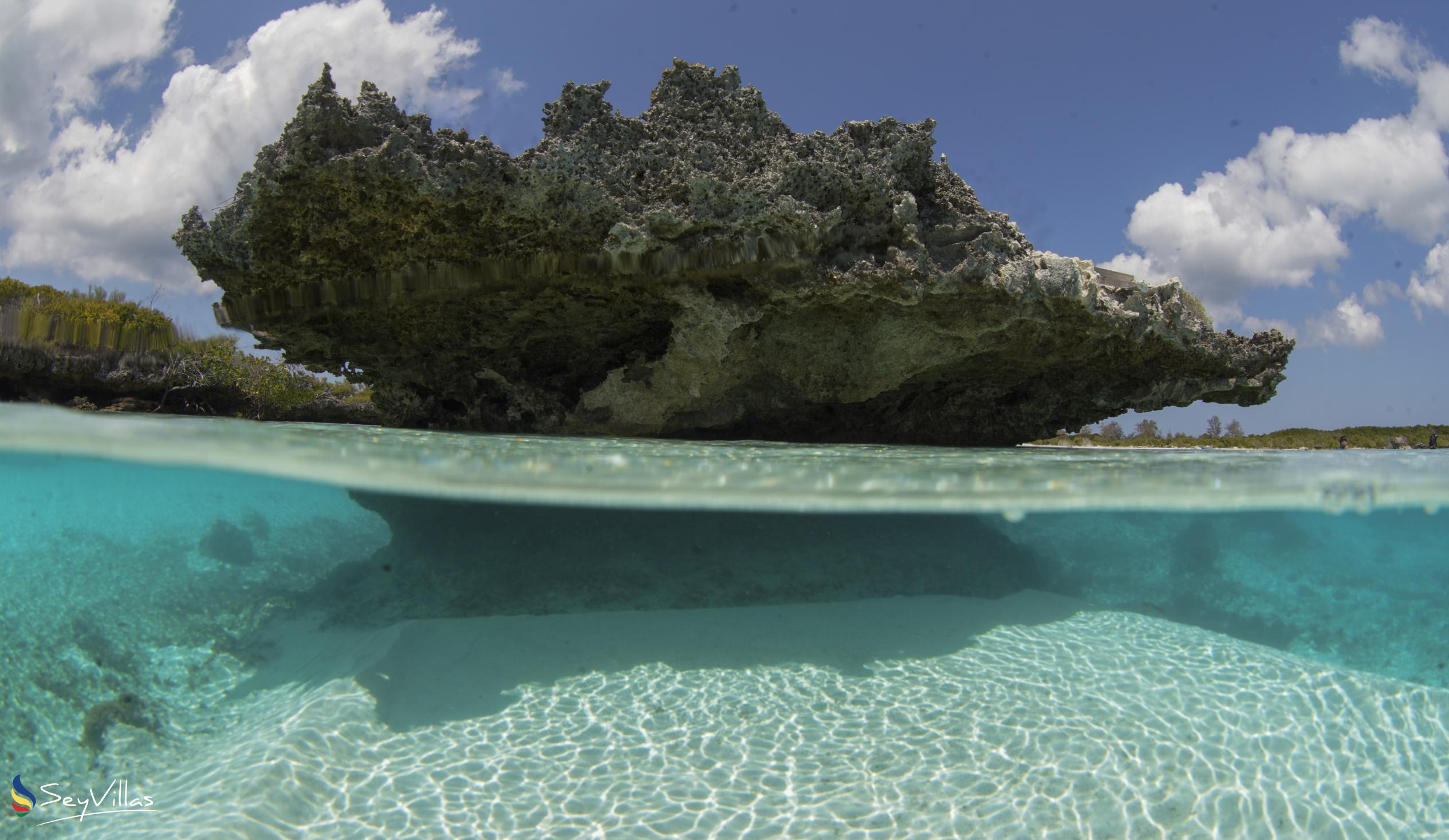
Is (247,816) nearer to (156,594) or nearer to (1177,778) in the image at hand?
(156,594)

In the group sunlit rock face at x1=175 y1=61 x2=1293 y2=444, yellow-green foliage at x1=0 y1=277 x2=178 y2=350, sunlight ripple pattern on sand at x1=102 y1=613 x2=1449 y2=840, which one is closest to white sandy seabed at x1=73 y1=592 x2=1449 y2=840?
sunlight ripple pattern on sand at x1=102 y1=613 x2=1449 y2=840

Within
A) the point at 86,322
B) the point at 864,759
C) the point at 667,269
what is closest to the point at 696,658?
the point at 864,759

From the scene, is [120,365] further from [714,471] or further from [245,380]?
[714,471]

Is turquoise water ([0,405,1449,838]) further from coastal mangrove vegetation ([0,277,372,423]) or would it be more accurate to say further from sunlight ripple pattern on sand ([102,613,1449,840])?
coastal mangrove vegetation ([0,277,372,423])

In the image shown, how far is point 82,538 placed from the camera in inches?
375

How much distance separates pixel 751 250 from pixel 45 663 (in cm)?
743

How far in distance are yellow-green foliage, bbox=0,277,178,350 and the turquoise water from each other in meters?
7.02

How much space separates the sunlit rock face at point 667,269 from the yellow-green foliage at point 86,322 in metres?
10.8

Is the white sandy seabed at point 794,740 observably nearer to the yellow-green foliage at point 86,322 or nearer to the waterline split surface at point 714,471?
the waterline split surface at point 714,471

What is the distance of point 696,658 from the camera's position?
19.0 feet

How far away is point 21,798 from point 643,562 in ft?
17.0

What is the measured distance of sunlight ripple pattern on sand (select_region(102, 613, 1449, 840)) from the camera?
4.02 m

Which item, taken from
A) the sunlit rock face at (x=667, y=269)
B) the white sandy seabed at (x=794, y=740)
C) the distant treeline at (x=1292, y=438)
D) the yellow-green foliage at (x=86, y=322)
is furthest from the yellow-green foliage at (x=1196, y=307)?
the yellow-green foliage at (x=86, y=322)

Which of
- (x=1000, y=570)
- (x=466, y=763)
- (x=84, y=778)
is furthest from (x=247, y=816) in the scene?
(x=1000, y=570)
